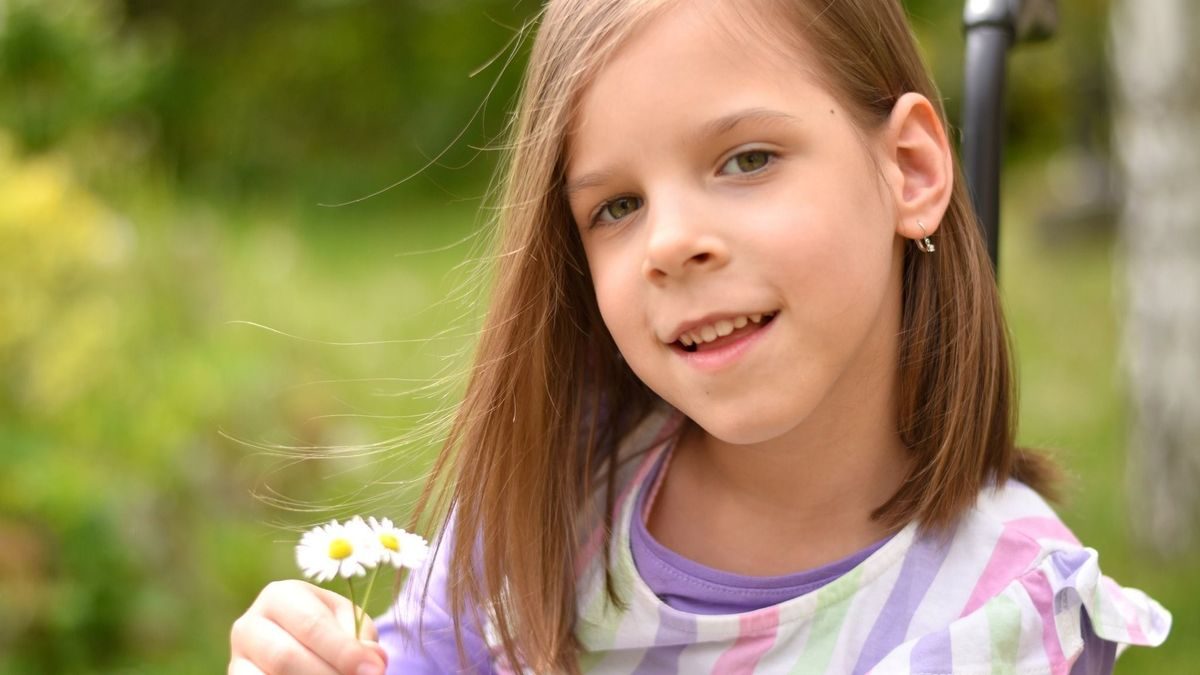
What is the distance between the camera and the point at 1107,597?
1.43 metres

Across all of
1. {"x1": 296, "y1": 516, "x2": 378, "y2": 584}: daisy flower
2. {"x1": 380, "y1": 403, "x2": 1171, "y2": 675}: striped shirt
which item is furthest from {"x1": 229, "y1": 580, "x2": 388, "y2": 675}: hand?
{"x1": 380, "y1": 403, "x2": 1171, "y2": 675}: striped shirt

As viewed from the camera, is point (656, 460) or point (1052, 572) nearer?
point (1052, 572)

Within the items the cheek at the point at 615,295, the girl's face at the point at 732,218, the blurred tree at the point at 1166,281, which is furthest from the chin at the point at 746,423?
the blurred tree at the point at 1166,281

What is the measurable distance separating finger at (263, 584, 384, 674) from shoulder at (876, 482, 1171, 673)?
52 centimetres

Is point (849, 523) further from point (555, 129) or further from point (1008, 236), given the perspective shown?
point (1008, 236)

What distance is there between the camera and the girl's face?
1319mm

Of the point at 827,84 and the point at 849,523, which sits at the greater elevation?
the point at 827,84

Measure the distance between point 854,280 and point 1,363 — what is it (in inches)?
88.8

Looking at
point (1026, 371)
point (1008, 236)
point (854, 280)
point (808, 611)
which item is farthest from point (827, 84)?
point (1008, 236)

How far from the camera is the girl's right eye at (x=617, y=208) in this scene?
1.42 m

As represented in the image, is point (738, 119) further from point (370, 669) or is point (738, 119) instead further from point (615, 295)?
point (370, 669)

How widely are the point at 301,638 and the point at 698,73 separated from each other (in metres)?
0.67

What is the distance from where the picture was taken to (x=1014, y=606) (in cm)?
138

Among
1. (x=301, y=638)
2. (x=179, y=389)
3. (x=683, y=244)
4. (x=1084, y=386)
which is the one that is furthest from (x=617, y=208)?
(x=1084, y=386)
